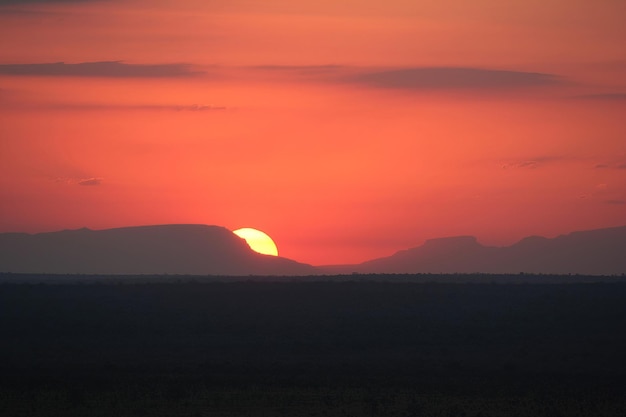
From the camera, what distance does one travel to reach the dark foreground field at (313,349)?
121ft

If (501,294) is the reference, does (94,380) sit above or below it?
below

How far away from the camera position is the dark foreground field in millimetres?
36844

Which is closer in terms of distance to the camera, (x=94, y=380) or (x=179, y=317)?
(x=94, y=380)

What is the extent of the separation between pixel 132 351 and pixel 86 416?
2404cm

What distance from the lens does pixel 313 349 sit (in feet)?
193

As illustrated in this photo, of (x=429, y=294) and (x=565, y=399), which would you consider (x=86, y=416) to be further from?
(x=429, y=294)

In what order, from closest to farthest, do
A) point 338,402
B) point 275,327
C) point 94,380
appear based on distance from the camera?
point 338,402
point 94,380
point 275,327

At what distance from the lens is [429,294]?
7519cm

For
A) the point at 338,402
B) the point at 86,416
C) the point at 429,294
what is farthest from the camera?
the point at 429,294

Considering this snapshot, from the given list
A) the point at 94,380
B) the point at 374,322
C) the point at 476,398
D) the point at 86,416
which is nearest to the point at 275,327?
the point at 374,322

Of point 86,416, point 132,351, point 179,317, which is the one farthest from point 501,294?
point 86,416

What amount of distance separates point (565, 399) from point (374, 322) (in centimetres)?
2927

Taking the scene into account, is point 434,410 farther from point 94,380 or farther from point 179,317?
point 179,317

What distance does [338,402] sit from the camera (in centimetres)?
3678
